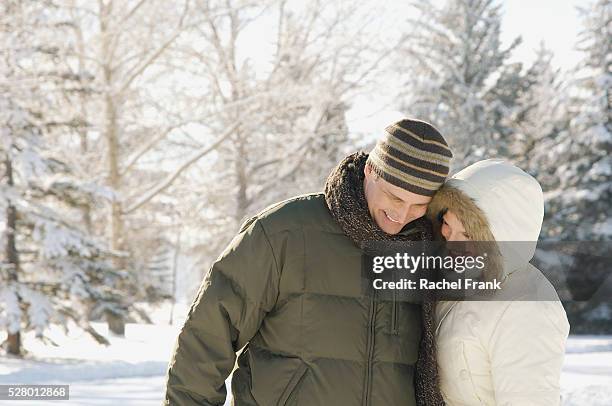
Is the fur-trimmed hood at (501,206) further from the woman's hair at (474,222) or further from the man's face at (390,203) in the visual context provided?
the man's face at (390,203)

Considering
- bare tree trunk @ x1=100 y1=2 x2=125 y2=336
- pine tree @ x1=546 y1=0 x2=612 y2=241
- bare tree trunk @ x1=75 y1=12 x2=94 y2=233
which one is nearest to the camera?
bare tree trunk @ x1=75 y1=12 x2=94 y2=233

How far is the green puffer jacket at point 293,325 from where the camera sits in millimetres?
2498

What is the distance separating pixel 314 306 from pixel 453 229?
58 centimetres

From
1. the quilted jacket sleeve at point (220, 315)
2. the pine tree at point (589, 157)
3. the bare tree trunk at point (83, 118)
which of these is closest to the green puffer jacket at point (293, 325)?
the quilted jacket sleeve at point (220, 315)

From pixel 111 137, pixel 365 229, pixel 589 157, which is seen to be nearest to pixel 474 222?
pixel 365 229

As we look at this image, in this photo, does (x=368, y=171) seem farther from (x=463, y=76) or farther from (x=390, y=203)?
(x=463, y=76)

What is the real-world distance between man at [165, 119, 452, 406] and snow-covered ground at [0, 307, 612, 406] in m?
5.41

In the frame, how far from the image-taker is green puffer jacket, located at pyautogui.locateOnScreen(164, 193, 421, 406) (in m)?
2.50

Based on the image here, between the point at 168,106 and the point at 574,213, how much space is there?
39.3 feet

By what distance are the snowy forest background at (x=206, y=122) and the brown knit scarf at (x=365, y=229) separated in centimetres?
948

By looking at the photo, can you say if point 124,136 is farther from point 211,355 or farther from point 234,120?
point 211,355

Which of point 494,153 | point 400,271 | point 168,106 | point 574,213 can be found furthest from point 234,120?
point 400,271

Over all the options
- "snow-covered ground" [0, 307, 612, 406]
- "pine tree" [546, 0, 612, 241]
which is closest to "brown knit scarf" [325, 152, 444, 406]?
"snow-covered ground" [0, 307, 612, 406]

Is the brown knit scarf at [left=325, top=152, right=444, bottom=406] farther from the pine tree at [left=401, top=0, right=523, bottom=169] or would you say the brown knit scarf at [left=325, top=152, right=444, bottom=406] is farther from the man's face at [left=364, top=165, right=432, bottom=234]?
the pine tree at [left=401, top=0, right=523, bottom=169]
